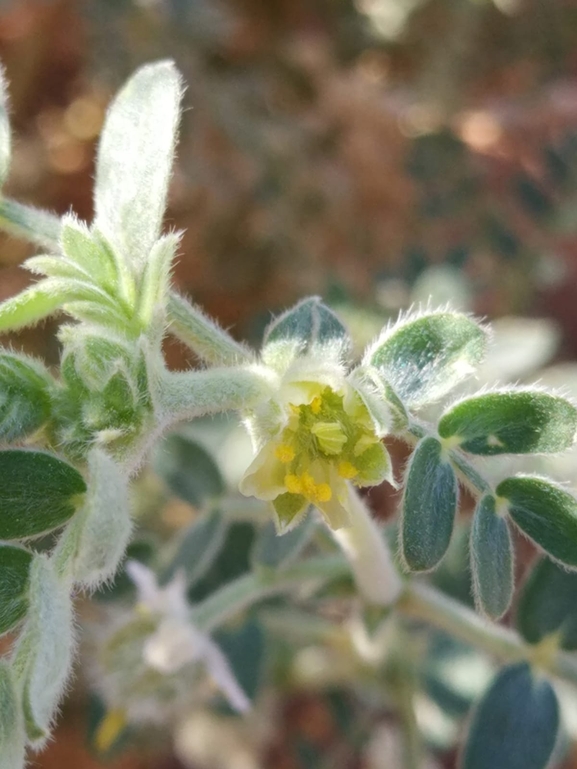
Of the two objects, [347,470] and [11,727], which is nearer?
[11,727]

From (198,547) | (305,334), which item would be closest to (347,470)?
(305,334)

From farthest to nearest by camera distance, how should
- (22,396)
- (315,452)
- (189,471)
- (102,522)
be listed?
(189,471) < (315,452) < (22,396) < (102,522)

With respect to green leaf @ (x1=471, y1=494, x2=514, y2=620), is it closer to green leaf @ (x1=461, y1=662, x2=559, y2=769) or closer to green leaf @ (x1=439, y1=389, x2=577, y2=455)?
green leaf @ (x1=439, y1=389, x2=577, y2=455)

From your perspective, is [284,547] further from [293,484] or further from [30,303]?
[30,303]

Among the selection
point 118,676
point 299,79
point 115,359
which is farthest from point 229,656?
point 299,79

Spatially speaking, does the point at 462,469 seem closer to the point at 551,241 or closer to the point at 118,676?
the point at 118,676

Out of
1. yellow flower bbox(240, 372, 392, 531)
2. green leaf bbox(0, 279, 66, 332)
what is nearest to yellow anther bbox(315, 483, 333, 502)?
yellow flower bbox(240, 372, 392, 531)
